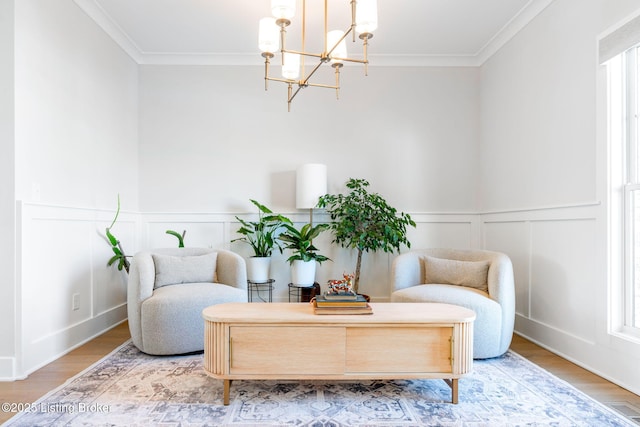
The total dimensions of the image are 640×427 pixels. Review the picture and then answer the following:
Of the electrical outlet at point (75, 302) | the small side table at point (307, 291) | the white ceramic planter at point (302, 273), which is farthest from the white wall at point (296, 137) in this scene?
the electrical outlet at point (75, 302)

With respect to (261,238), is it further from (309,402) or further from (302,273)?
(309,402)

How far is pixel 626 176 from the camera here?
2.44 metres

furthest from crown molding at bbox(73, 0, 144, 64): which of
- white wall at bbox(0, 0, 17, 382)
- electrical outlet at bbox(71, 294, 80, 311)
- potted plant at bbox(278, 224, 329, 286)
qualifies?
potted plant at bbox(278, 224, 329, 286)

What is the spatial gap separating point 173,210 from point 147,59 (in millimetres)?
1664

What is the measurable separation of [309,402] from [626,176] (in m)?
2.34

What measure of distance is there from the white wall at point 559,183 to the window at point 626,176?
2.4 inches

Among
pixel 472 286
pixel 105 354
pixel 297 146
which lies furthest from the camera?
pixel 297 146

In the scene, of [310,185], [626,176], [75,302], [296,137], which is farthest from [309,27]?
[75,302]

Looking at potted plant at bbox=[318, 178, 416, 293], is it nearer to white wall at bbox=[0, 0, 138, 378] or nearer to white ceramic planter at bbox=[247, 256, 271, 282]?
white ceramic planter at bbox=[247, 256, 271, 282]

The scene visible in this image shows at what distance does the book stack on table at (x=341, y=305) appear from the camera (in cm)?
215

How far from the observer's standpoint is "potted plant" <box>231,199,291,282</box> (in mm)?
3953

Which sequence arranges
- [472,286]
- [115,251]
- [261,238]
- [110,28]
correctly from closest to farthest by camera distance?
[472,286] → [115,251] → [110,28] → [261,238]

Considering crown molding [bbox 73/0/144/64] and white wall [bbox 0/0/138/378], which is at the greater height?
Result: crown molding [bbox 73/0/144/64]

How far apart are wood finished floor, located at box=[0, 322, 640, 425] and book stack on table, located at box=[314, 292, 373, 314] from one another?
4.51 ft
